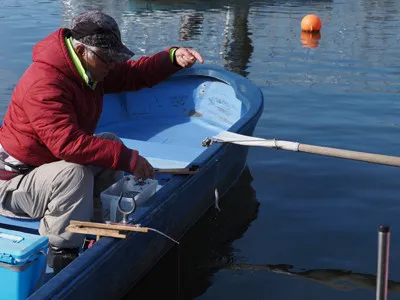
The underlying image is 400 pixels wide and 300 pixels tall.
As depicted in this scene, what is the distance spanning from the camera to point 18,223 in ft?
14.5

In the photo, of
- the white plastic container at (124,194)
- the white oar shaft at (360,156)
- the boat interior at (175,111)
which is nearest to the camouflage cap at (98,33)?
A: the white plastic container at (124,194)

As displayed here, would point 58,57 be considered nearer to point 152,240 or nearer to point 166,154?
point 152,240

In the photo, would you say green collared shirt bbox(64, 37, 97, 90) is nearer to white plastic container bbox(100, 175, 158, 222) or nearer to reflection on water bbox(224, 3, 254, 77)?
white plastic container bbox(100, 175, 158, 222)

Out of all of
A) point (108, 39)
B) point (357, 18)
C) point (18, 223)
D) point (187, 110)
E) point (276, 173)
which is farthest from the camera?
point (357, 18)

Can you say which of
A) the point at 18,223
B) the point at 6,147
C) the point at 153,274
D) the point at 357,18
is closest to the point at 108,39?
the point at 6,147

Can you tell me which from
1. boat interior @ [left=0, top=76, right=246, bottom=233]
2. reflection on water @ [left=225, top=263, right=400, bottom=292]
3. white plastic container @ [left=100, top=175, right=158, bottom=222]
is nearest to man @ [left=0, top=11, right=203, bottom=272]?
white plastic container @ [left=100, top=175, right=158, bottom=222]

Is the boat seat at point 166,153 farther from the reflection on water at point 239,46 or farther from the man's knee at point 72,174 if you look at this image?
the reflection on water at point 239,46

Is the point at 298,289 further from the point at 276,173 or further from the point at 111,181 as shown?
the point at 276,173

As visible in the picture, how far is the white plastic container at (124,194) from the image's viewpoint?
4324mm

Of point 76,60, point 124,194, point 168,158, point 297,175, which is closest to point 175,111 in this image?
point 297,175

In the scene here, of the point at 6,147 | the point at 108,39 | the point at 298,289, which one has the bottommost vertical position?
the point at 298,289

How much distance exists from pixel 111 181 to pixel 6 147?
0.92 metres

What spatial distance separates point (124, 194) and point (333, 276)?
199 centimetres

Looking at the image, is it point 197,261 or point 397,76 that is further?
point 397,76
